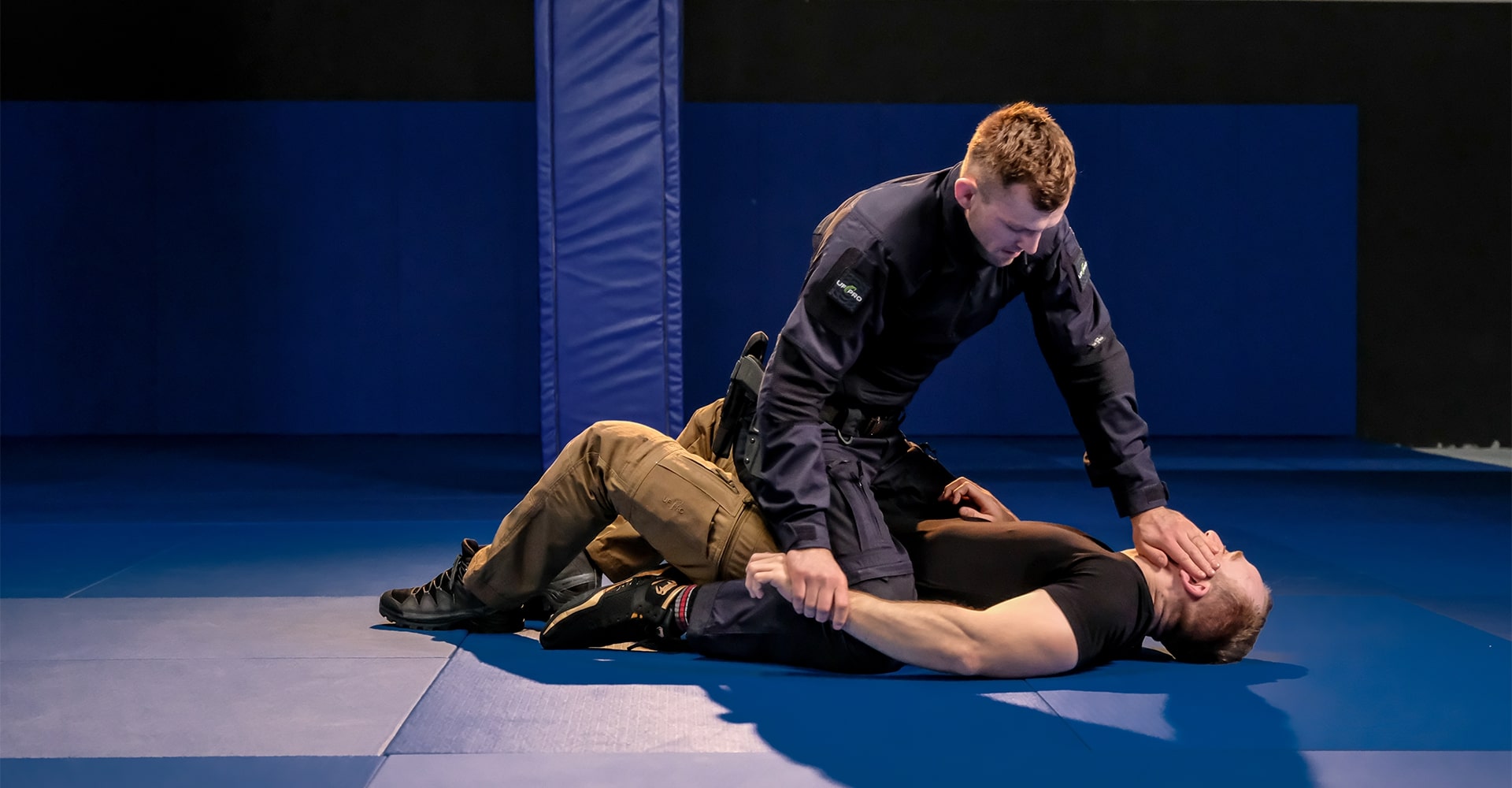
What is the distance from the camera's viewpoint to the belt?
3012mm

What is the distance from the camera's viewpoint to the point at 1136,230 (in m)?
9.41

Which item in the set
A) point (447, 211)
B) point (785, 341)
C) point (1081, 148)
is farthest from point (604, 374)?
point (1081, 148)

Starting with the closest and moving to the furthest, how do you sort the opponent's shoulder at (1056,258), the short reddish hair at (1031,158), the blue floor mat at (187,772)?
the blue floor mat at (187,772), the short reddish hair at (1031,158), the opponent's shoulder at (1056,258)

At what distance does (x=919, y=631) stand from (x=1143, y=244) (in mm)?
7404

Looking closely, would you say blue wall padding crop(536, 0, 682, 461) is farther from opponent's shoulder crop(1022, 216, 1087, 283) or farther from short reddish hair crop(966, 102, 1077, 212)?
short reddish hair crop(966, 102, 1077, 212)

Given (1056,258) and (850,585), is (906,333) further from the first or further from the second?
(850,585)

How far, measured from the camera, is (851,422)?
3010 millimetres

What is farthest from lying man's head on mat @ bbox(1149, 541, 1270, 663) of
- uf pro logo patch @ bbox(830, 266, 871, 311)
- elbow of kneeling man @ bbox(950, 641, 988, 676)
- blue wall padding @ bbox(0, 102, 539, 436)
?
blue wall padding @ bbox(0, 102, 539, 436)

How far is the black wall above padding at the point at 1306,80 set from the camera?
9.35 meters

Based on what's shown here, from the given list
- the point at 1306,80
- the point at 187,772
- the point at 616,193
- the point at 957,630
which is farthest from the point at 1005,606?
the point at 1306,80

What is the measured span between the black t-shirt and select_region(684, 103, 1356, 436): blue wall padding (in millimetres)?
6360

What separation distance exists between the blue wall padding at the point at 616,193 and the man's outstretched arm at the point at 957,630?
122 inches

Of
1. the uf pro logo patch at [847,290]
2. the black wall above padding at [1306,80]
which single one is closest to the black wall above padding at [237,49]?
the black wall above padding at [1306,80]

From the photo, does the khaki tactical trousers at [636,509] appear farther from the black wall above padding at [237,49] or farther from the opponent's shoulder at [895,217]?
the black wall above padding at [237,49]
